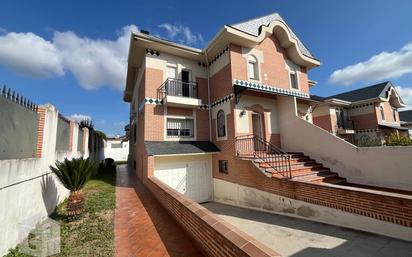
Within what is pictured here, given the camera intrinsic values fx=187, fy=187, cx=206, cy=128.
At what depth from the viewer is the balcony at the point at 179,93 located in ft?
35.7

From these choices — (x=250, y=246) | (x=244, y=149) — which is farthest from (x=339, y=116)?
(x=250, y=246)

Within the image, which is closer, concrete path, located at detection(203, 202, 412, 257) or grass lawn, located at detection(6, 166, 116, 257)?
grass lawn, located at detection(6, 166, 116, 257)

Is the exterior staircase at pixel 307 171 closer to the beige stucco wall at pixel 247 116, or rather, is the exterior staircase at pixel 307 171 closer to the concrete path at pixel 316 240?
the concrete path at pixel 316 240

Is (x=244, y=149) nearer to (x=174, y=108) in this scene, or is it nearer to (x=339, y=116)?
(x=174, y=108)

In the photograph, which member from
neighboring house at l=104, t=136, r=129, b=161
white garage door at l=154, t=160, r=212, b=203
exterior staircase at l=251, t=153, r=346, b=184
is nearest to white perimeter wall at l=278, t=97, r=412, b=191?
exterior staircase at l=251, t=153, r=346, b=184

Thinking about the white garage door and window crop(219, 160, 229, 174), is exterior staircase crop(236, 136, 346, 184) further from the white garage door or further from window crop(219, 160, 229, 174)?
the white garage door

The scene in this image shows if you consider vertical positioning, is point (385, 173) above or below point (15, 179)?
below

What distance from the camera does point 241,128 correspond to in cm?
1033

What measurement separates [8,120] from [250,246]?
5189 millimetres

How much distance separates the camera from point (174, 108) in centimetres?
1154

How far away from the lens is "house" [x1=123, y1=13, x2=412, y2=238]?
840 centimetres

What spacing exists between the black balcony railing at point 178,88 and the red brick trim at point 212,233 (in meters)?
7.23

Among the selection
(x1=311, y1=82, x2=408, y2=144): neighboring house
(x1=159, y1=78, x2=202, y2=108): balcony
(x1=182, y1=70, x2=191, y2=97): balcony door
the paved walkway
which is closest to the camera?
the paved walkway

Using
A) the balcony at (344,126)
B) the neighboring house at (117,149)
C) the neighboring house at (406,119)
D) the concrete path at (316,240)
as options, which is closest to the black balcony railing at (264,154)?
the concrete path at (316,240)
